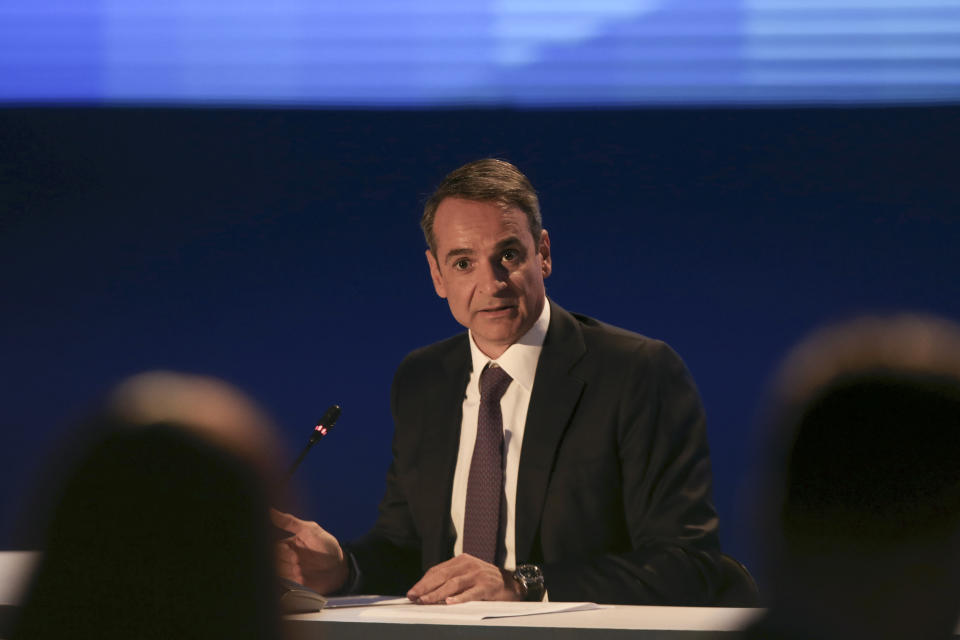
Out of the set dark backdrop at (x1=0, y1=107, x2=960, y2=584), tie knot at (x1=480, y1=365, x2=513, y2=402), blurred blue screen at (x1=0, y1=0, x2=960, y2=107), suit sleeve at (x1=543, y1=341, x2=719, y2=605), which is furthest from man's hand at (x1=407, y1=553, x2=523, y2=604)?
blurred blue screen at (x1=0, y1=0, x2=960, y2=107)

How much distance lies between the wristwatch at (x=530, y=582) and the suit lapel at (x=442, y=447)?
422mm

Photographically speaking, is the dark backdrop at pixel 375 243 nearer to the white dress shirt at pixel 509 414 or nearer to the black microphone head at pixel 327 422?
the white dress shirt at pixel 509 414

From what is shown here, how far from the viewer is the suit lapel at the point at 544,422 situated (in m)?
2.28

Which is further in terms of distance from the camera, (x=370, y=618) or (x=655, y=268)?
(x=655, y=268)

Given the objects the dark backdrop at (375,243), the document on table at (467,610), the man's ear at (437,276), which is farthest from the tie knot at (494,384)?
the dark backdrop at (375,243)

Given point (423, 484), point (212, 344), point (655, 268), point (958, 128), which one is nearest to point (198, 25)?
point (212, 344)

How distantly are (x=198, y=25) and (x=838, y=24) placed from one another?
214 centimetres

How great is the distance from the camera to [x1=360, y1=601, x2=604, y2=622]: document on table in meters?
1.53

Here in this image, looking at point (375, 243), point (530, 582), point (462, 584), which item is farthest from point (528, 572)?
point (375, 243)

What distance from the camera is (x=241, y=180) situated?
3.77 metres

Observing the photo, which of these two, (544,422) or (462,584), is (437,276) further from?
(462,584)

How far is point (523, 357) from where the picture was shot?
2445mm

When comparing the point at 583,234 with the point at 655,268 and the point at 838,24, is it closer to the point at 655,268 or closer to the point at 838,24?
the point at 655,268

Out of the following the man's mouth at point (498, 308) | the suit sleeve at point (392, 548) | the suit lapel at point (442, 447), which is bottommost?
the suit sleeve at point (392, 548)
